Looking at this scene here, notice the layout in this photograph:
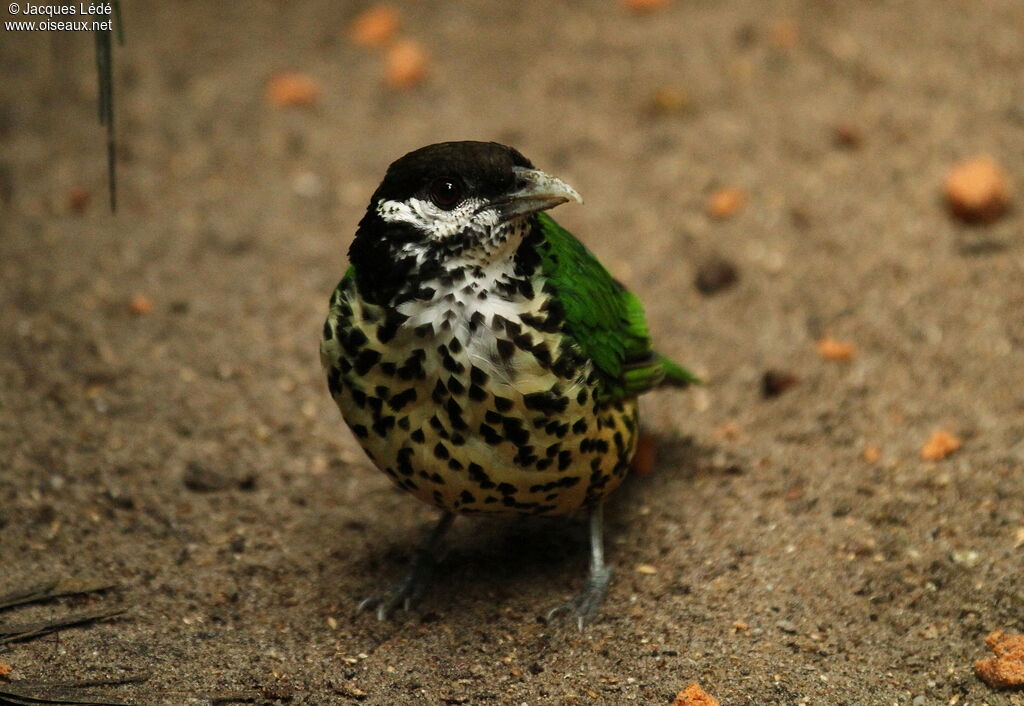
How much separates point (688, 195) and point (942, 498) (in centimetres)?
251

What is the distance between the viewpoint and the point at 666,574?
4391 millimetres

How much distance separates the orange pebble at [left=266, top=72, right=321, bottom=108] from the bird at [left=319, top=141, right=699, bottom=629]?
12.5 ft

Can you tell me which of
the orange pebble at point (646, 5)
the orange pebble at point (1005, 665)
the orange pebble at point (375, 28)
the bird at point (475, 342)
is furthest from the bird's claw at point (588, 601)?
the orange pebble at point (375, 28)

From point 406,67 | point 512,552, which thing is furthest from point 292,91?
point 512,552

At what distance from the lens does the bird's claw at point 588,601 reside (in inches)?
164

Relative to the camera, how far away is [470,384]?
11.9 feet

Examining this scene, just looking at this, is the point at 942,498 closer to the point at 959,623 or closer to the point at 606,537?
the point at 959,623

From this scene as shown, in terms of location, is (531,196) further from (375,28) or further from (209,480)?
(375,28)

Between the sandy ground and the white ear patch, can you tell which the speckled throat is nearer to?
the white ear patch

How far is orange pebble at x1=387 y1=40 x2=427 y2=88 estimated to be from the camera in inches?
294

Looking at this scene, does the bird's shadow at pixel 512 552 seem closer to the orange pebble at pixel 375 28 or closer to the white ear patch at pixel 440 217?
the white ear patch at pixel 440 217

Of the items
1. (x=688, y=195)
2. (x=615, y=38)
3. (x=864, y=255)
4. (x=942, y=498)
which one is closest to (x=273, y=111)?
(x=615, y=38)

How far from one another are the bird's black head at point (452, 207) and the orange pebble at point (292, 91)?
4018 millimetres

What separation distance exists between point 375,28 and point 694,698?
5.50 metres
